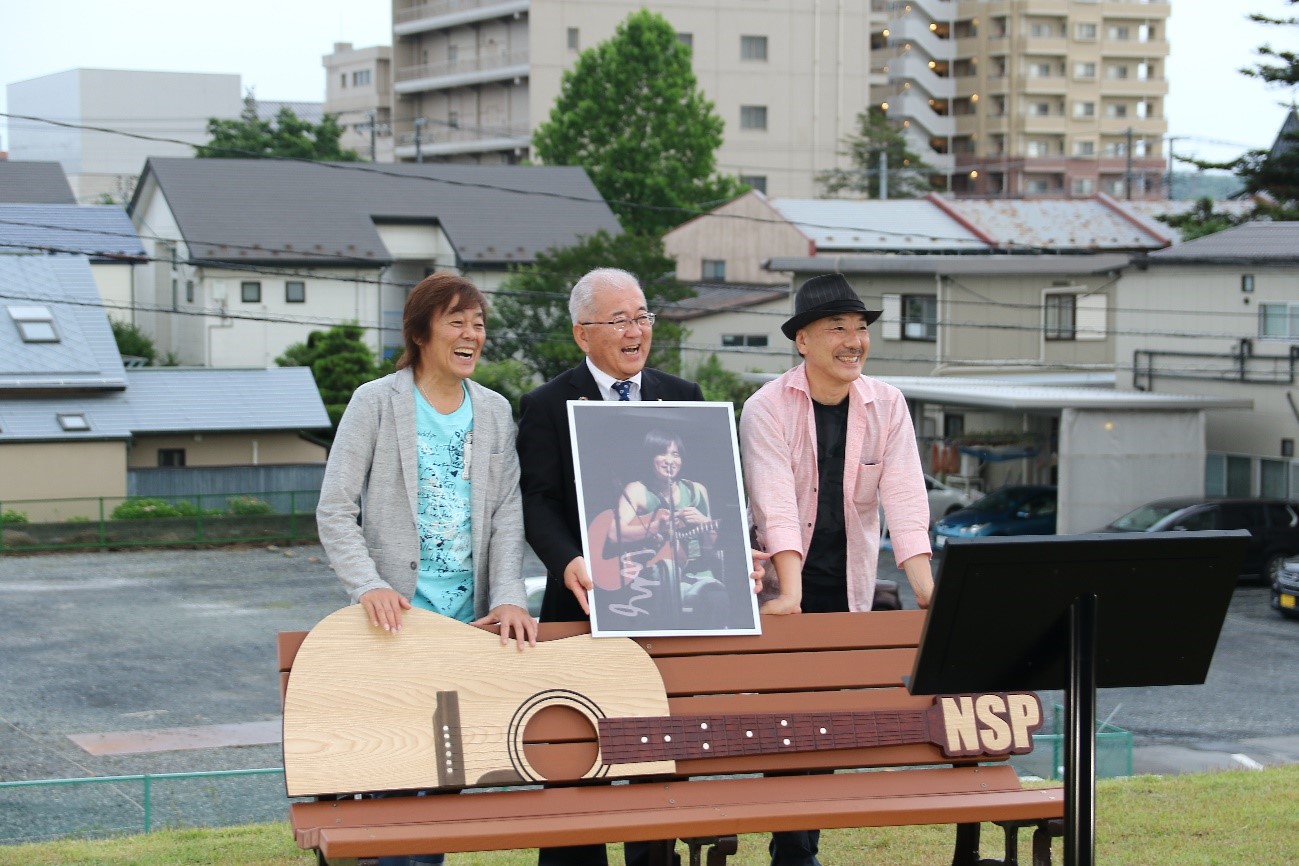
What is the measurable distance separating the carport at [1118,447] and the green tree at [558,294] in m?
10.3

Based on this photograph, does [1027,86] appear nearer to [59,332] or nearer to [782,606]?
[59,332]

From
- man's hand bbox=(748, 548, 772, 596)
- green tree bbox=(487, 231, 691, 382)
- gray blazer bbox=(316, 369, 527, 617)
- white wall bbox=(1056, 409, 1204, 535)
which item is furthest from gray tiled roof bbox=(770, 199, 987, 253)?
gray blazer bbox=(316, 369, 527, 617)

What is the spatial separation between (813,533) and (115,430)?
30130mm

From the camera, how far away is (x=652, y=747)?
4836 millimetres

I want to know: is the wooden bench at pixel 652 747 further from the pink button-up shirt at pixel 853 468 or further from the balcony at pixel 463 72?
→ the balcony at pixel 463 72

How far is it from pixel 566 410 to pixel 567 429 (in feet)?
0.21

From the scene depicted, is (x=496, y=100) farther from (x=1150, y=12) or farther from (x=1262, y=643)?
(x=1262, y=643)

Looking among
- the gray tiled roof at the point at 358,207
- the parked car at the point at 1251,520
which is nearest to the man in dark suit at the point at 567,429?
the parked car at the point at 1251,520

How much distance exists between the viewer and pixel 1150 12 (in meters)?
83.8

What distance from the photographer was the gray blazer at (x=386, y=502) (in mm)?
4789

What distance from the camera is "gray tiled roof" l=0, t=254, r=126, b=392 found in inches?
1321

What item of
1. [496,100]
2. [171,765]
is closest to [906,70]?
[496,100]

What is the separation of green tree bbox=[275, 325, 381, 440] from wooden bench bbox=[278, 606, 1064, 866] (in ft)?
110

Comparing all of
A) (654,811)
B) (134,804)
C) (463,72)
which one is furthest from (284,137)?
(654,811)
